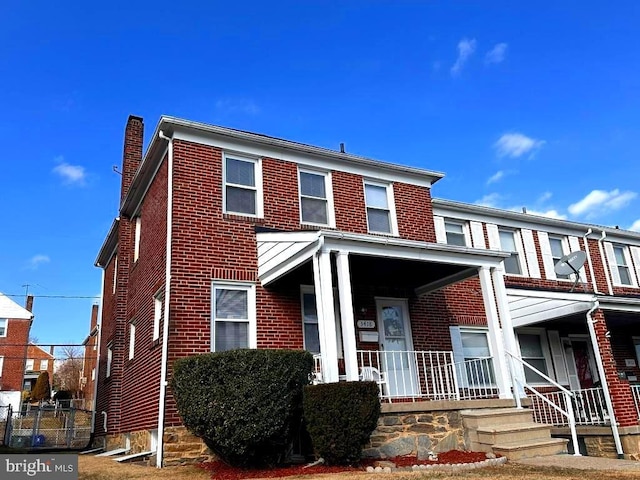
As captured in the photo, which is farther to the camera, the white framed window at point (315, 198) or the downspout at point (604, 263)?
the downspout at point (604, 263)

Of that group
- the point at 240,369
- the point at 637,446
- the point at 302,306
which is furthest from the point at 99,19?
the point at 637,446

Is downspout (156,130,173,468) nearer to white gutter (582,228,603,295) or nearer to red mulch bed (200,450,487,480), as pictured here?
red mulch bed (200,450,487,480)

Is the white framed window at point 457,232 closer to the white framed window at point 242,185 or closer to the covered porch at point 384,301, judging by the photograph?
the covered porch at point 384,301

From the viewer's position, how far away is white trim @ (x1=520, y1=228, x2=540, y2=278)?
15383 millimetres

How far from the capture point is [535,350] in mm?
14500

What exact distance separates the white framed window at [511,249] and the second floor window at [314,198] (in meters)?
6.02

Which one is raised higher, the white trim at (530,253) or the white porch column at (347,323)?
the white trim at (530,253)

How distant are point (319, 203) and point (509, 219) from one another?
6.54 m

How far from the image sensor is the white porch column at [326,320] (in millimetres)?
8391

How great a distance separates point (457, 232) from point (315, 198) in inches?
191

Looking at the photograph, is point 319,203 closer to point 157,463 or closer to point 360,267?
point 360,267

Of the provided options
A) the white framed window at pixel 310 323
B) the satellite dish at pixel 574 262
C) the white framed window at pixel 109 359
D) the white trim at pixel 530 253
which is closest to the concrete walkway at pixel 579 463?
the white framed window at pixel 310 323

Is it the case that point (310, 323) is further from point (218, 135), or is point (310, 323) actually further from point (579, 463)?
point (579, 463)

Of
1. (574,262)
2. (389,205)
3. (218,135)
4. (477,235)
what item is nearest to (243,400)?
(218,135)
